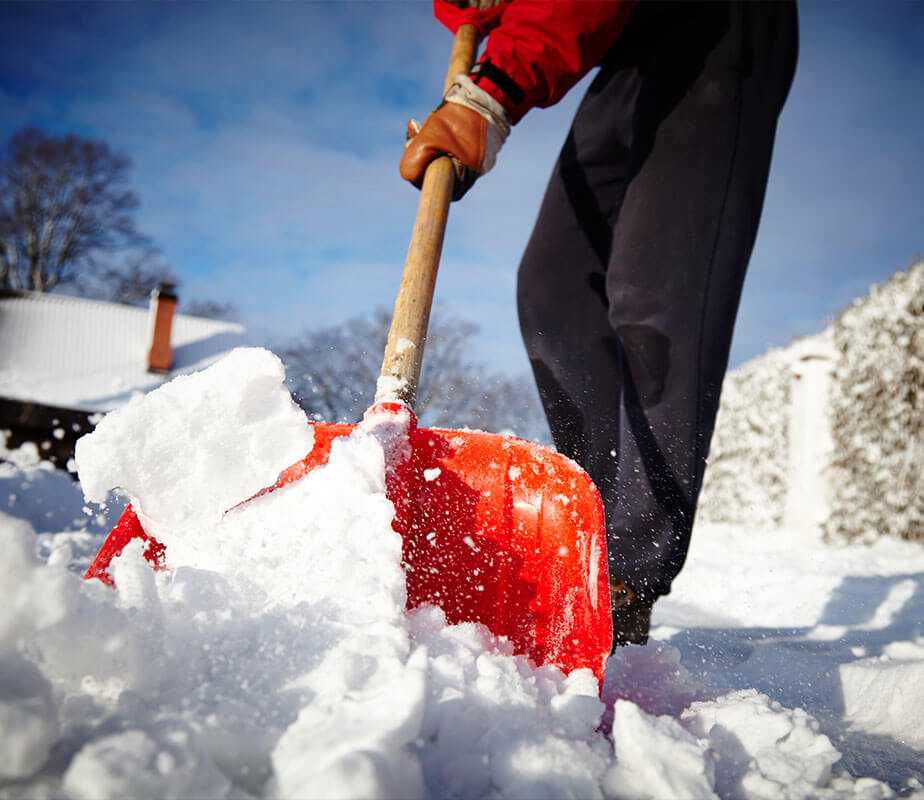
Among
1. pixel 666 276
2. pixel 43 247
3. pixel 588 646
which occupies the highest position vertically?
pixel 43 247

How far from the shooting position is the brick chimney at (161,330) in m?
13.7

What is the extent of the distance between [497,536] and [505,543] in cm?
2

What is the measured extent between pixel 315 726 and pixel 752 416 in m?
6.92

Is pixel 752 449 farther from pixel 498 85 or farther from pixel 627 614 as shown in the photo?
pixel 498 85

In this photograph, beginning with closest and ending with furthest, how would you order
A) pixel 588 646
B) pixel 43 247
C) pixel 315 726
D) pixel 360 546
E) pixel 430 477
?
pixel 315 726, pixel 360 546, pixel 588 646, pixel 430 477, pixel 43 247

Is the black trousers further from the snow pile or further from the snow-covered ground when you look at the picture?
the snow pile

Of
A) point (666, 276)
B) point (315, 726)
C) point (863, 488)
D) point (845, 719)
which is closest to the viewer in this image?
point (315, 726)

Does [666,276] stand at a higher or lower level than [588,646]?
higher

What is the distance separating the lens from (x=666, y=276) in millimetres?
1396

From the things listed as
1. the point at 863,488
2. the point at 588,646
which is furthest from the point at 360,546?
the point at 863,488

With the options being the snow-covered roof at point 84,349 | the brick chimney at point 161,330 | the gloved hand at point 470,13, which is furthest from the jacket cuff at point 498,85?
the brick chimney at point 161,330

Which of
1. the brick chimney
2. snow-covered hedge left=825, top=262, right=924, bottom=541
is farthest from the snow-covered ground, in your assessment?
the brick chimney

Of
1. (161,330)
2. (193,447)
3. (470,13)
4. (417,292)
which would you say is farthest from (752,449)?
(161,330)

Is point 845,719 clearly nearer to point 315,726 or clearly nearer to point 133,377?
point 315,726
